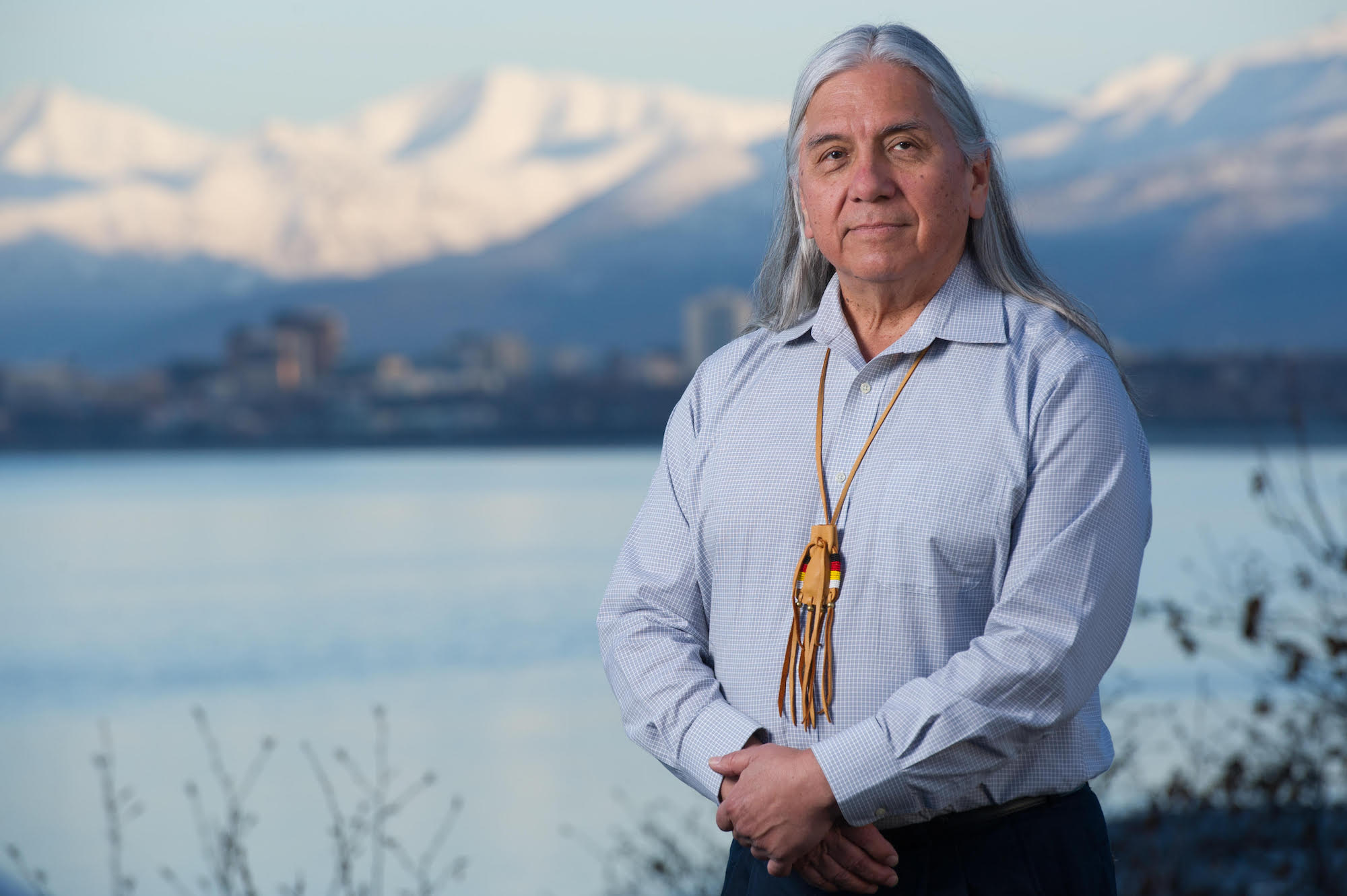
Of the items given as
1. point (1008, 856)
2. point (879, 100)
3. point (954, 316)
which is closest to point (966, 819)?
point (1008, 856)

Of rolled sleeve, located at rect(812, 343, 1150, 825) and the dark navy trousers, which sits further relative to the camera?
the dark navy trousers

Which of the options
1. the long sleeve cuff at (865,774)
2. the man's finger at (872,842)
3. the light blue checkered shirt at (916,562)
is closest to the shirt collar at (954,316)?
the light blue checkered shirt at (916,562)

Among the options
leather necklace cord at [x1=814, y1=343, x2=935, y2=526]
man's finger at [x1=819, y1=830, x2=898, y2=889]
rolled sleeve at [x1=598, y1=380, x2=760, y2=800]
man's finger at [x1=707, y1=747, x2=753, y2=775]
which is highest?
leather necklace cord at [x1=814, y1=343, x2=935, y2=526]

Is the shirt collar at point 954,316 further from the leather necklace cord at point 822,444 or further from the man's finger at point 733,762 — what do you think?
the man's finger at point 733,762

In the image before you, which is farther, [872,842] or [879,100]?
[879,100]

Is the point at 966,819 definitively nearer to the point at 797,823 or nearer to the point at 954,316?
the point at 797,823

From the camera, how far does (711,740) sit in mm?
1957

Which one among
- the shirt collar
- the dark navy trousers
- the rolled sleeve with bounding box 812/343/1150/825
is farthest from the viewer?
the shirt collar

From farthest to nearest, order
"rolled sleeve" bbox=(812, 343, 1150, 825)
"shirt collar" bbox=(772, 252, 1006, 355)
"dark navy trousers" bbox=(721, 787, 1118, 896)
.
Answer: "shirt collar" bbox=(772, 252, 1006, 355)
"dark navy trousers" bbox=(721, 787, 1118, 896)
"rolled sleeve" bbox=(812, 343, 1150, 825)

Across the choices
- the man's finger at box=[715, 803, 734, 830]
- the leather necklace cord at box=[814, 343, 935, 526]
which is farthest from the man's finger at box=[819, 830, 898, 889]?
the leather necklace cord at box=[814, 343, 935, 526]

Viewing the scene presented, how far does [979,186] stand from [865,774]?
824 mm

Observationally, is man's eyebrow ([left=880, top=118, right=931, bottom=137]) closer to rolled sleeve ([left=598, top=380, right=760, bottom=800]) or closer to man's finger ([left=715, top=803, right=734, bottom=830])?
rolled sleeve ([left=598, top=380, right=760, bottom=800])

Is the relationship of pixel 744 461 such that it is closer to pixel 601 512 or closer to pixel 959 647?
pixel 959 647

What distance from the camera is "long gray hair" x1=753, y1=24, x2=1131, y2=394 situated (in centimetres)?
199
